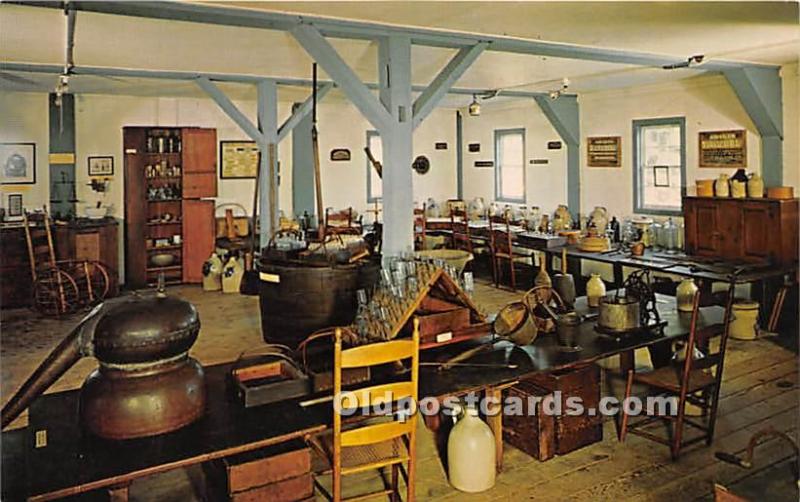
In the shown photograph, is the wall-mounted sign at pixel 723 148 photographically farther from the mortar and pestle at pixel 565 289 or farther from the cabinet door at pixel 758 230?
the mortar and pestle at pixel 565 289

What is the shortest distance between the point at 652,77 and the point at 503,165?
139 inches

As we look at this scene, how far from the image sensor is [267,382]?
9.31ft

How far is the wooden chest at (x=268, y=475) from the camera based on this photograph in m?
2.38

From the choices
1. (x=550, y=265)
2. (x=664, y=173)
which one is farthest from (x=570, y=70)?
(x=550, y=265)

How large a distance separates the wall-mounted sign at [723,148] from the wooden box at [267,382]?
5952 millimetres

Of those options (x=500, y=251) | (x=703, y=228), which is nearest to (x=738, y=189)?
(x=703, y=228)

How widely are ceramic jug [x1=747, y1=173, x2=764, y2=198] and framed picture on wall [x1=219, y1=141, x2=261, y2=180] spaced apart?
625cm

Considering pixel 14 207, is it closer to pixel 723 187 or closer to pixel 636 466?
pixel 636 466

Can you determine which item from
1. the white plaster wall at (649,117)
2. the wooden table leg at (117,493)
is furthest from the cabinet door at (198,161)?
the wooden table leg at (117,493)

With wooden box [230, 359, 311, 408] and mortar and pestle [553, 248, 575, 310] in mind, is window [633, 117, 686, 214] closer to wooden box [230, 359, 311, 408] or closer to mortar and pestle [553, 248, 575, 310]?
mortar and pestle [553, 248, 575, 310]

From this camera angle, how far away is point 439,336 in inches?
137

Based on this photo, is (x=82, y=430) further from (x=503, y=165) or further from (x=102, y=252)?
(x=503, y=165)

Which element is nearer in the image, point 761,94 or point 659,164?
point 761,94

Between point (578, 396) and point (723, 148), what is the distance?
4787mm
